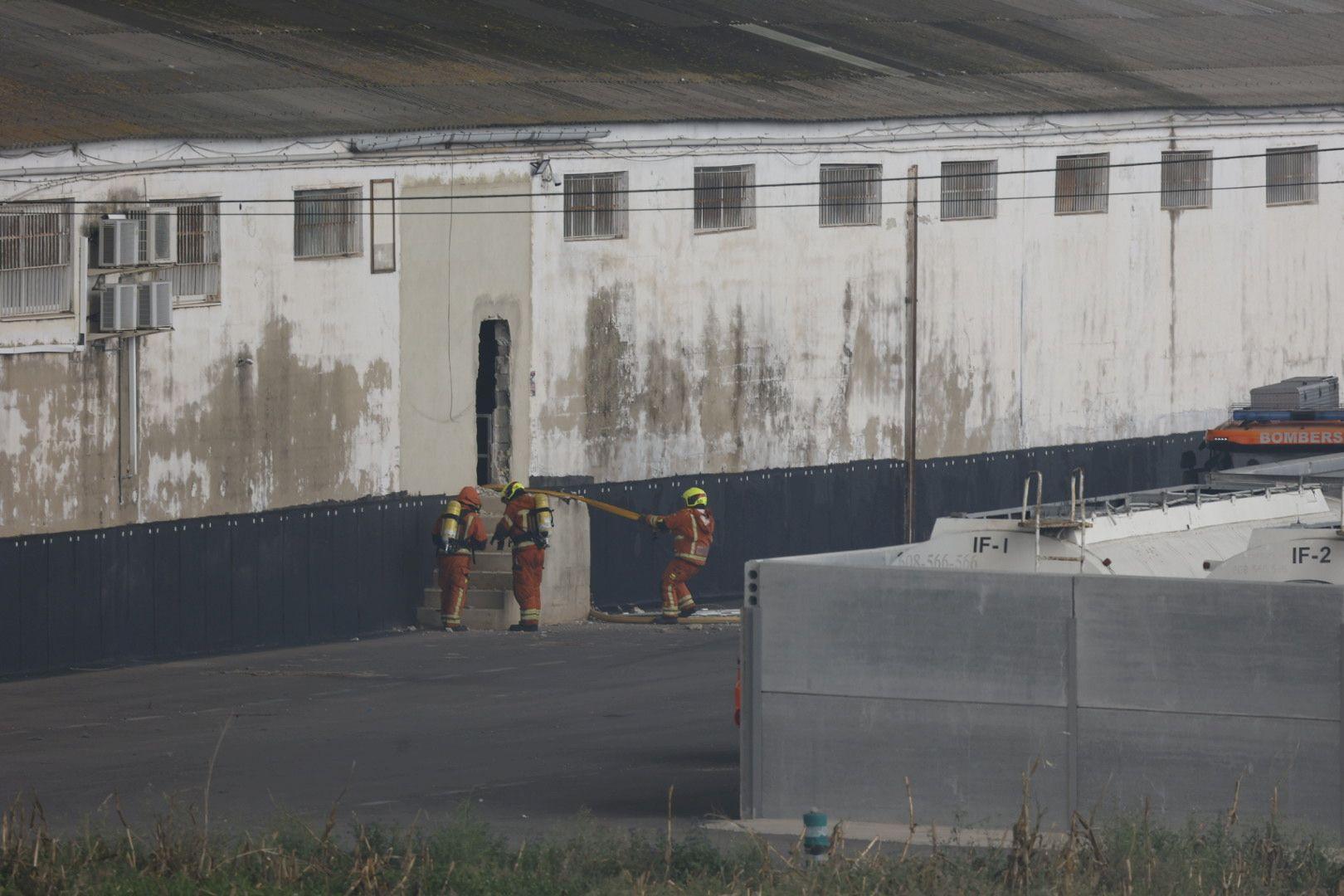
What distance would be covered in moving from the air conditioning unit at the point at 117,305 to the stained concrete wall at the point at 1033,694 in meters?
11.3

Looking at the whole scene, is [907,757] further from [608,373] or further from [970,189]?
[970,189]

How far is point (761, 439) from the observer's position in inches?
1347

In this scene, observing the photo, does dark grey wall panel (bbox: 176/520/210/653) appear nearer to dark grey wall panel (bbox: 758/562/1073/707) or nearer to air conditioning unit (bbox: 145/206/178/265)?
air conditioning unit (bbox: 145/206/178/265)

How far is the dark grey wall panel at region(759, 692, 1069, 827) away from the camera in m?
15.4

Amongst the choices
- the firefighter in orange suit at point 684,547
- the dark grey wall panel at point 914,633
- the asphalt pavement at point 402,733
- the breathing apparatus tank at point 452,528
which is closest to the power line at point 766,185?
the breathing apparatus tank at point 452,528

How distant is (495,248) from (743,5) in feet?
14.8

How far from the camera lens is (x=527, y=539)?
28.4m

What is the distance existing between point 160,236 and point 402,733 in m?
7.59

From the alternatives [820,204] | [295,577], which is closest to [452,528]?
[295,577]

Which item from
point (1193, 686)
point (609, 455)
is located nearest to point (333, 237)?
point (609, 455)

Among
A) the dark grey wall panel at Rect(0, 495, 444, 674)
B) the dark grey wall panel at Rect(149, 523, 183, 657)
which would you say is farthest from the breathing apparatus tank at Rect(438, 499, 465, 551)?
the dark grey wall panel at Rect(149, 523, 183, 657)

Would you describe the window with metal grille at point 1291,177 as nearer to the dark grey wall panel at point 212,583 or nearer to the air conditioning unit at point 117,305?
the dark grey wall panel at point 212,583

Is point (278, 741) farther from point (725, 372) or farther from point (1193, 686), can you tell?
→ point (725, 372)

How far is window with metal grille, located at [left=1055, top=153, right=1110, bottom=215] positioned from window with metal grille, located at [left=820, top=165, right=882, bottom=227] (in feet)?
13.0
